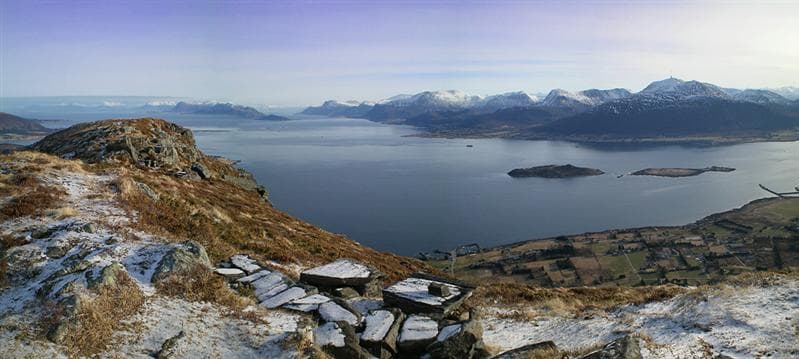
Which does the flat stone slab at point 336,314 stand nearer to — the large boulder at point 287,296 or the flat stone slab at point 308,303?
the flat stone slab at point 308,303

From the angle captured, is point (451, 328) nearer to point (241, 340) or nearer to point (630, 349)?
point (630, 349)

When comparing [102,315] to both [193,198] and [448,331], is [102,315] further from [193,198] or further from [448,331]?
[193,198]

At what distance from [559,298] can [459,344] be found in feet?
17.8

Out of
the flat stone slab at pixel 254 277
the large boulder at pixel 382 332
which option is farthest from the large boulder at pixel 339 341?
the flat stone slab at pixel 254 277

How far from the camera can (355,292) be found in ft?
42.4

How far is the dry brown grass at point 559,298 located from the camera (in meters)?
12.5

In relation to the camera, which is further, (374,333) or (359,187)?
(359,187)

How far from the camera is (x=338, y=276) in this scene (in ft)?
43.0

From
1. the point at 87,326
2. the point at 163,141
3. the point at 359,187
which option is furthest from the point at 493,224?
the point at 87,326

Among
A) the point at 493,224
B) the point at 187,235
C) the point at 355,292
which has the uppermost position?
the point at 187,235

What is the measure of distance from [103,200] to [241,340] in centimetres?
920

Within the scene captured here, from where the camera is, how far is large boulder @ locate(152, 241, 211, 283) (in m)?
11.0

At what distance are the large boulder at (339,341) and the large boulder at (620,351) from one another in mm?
4243

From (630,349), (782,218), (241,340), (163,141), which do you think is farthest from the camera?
(782,218)
